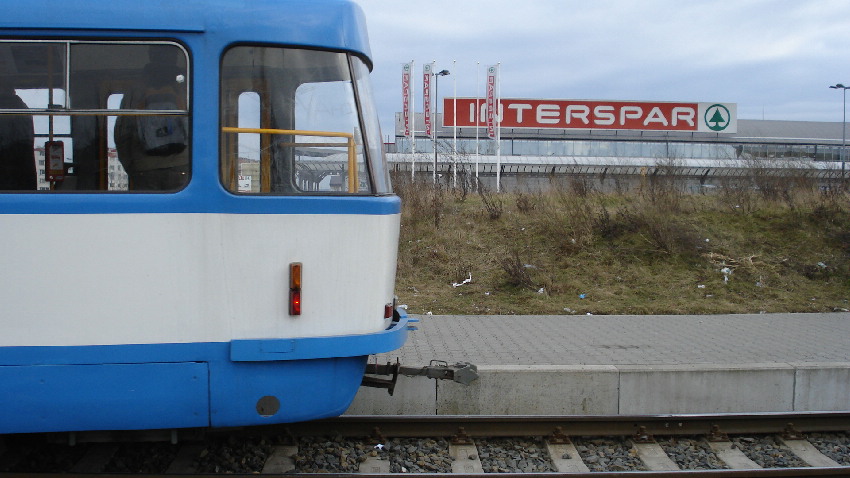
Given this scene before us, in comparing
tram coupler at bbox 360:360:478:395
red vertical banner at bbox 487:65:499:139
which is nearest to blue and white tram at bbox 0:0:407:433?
tram coupler at bbox 360:360:478:395

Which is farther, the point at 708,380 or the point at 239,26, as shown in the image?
the point at 708,380

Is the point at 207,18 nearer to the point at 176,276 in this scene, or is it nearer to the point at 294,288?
the point at 176,276

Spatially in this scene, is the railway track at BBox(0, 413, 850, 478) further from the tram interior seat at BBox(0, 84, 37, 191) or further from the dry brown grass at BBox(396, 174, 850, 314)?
the dry brown grass at BBox(396, 174, 850, 314)

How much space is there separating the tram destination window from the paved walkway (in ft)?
11.6

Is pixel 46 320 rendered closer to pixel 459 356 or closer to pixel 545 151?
pixel 459 356

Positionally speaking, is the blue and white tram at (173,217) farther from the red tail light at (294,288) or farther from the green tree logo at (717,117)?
the green tree logo at (717,117)

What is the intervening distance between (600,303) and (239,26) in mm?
8152

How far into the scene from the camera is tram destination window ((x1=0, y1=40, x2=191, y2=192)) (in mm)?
3924

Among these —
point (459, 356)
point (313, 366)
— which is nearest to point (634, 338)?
point (459, 356)

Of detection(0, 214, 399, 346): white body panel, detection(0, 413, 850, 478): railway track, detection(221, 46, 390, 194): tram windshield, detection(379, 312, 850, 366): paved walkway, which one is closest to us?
detection(0, 214, 399, 346): white body panel

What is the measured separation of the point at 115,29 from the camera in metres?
3.92

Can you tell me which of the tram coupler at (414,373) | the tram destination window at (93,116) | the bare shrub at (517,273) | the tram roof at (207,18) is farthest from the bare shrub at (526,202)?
the tram destination window at (93,116)

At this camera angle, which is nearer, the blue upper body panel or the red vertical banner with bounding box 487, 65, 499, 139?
the blue upper body panel

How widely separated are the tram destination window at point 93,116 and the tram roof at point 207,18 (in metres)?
0.10
